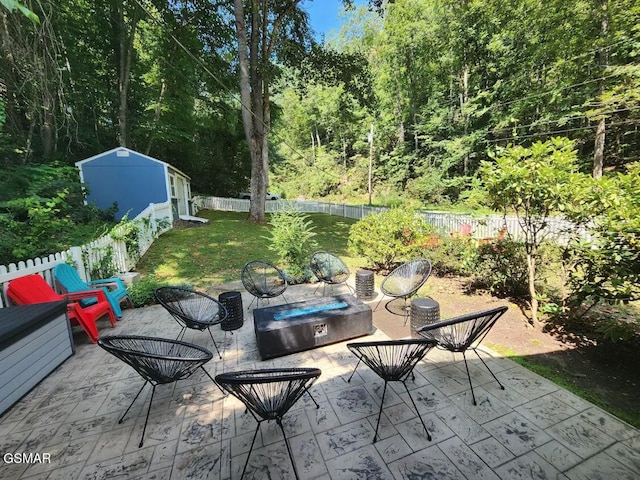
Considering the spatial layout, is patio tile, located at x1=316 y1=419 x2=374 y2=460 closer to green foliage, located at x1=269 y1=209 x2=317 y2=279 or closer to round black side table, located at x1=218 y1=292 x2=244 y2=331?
round black side table, located at x1=218 y1=292 x2=244 y2=331

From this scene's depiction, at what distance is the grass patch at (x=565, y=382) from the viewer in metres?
2.16

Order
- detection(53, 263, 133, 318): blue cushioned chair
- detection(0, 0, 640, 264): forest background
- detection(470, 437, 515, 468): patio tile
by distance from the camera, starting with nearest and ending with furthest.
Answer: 1. detection(470, 437, 515, 468): patio tile
2. detection(53, 263, 133, 318): blue cushioned chair
3. detection(0, 0, 640, 264): forest background

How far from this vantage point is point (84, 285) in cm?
417

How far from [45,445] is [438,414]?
2.99 metres

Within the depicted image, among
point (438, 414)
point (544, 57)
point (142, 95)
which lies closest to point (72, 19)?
point (142, 95)

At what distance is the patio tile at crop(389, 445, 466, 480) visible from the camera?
1715mm

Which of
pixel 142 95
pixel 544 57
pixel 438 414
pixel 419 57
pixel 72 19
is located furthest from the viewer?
pixel 419 57

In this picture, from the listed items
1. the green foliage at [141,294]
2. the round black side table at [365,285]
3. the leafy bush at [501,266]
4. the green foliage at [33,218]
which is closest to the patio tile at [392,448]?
the round black side table at [365,285]

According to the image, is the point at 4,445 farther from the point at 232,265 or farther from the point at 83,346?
the point at 232,265

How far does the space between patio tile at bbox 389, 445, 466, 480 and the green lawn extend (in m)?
4.55

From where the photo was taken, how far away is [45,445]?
6.71 ft

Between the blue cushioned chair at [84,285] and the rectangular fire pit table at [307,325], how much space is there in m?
2.44

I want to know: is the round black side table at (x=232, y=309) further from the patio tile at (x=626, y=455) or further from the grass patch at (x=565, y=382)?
the patio tile at (x=626, y=455)

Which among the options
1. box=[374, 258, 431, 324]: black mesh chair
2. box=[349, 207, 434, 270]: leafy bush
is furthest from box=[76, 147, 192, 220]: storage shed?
box=[374, 258, 431, 324]: black mesh chair
